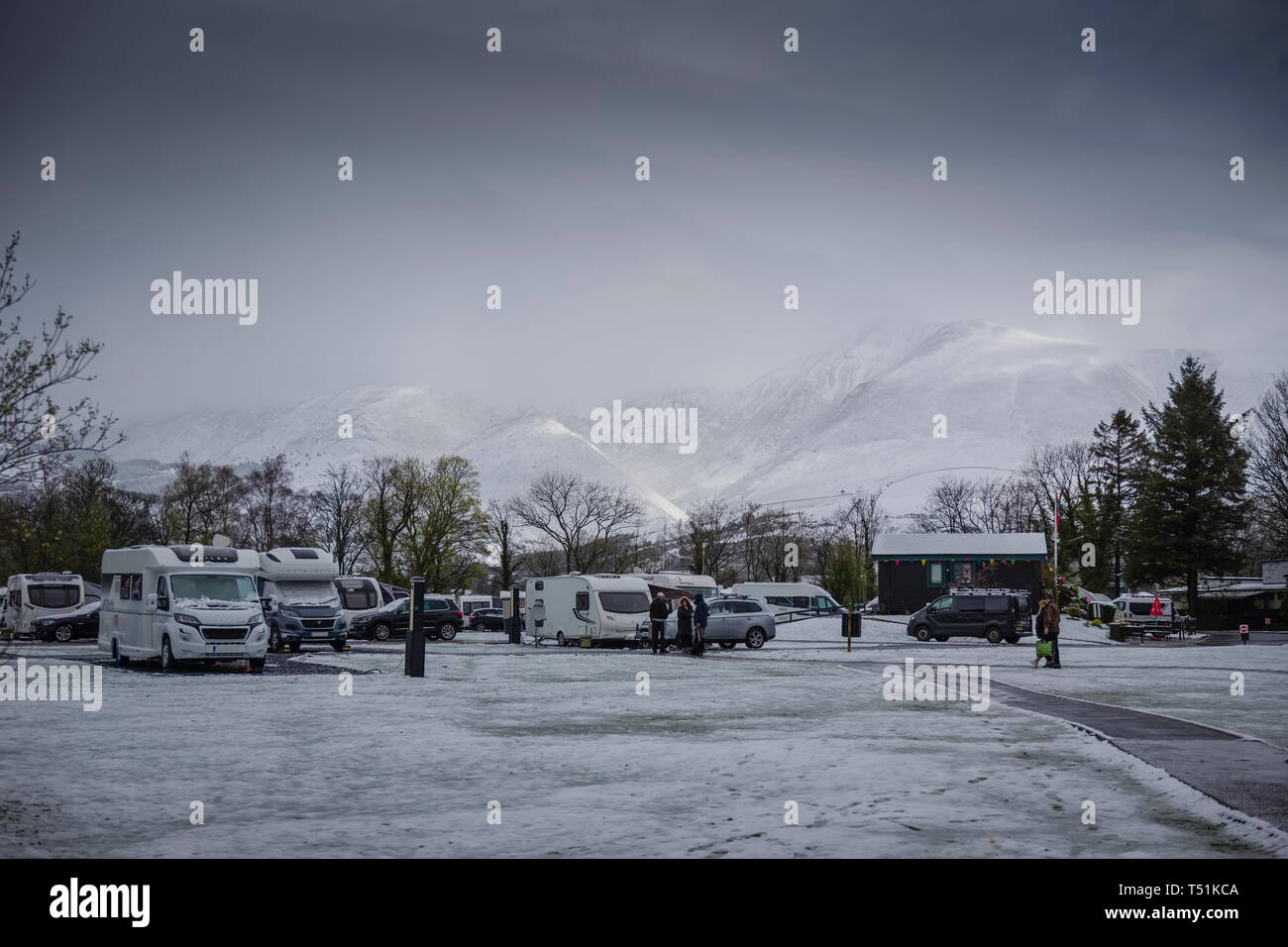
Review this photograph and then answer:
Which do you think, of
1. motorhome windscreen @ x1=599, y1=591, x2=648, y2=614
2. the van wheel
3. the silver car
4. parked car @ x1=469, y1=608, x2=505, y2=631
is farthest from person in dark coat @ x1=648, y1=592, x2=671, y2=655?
parked car @ x1=469, y1=608, x2=505, y2=631

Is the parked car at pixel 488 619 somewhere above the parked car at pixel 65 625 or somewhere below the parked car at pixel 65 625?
below

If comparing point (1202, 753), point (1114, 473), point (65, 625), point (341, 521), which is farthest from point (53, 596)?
point (1114, 473)

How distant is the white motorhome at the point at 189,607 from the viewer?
24812 millimetres

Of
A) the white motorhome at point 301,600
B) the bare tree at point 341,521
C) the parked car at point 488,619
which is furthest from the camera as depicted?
the bare tree at point 341,521

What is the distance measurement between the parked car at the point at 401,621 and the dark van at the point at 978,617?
58.6 feet

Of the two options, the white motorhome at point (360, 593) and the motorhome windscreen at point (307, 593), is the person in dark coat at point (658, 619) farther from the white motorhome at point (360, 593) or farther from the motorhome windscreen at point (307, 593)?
the white motorhome at point (360, 593)

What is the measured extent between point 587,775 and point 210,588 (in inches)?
652

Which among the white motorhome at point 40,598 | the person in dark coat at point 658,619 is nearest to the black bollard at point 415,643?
the person in dark coat at point 658,619

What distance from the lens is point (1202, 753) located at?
1262cm

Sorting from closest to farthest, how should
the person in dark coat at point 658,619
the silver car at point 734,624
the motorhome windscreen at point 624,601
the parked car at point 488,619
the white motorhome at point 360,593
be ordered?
1. the person in dark coat at point 658,619
2. the silver car at point 734,624
3. the motorhome windscreen at point 624,601
4. the white motorhome at point 360,593
5. the parked car at point 488,619

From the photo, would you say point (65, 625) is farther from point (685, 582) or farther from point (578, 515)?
point (578, 515)
